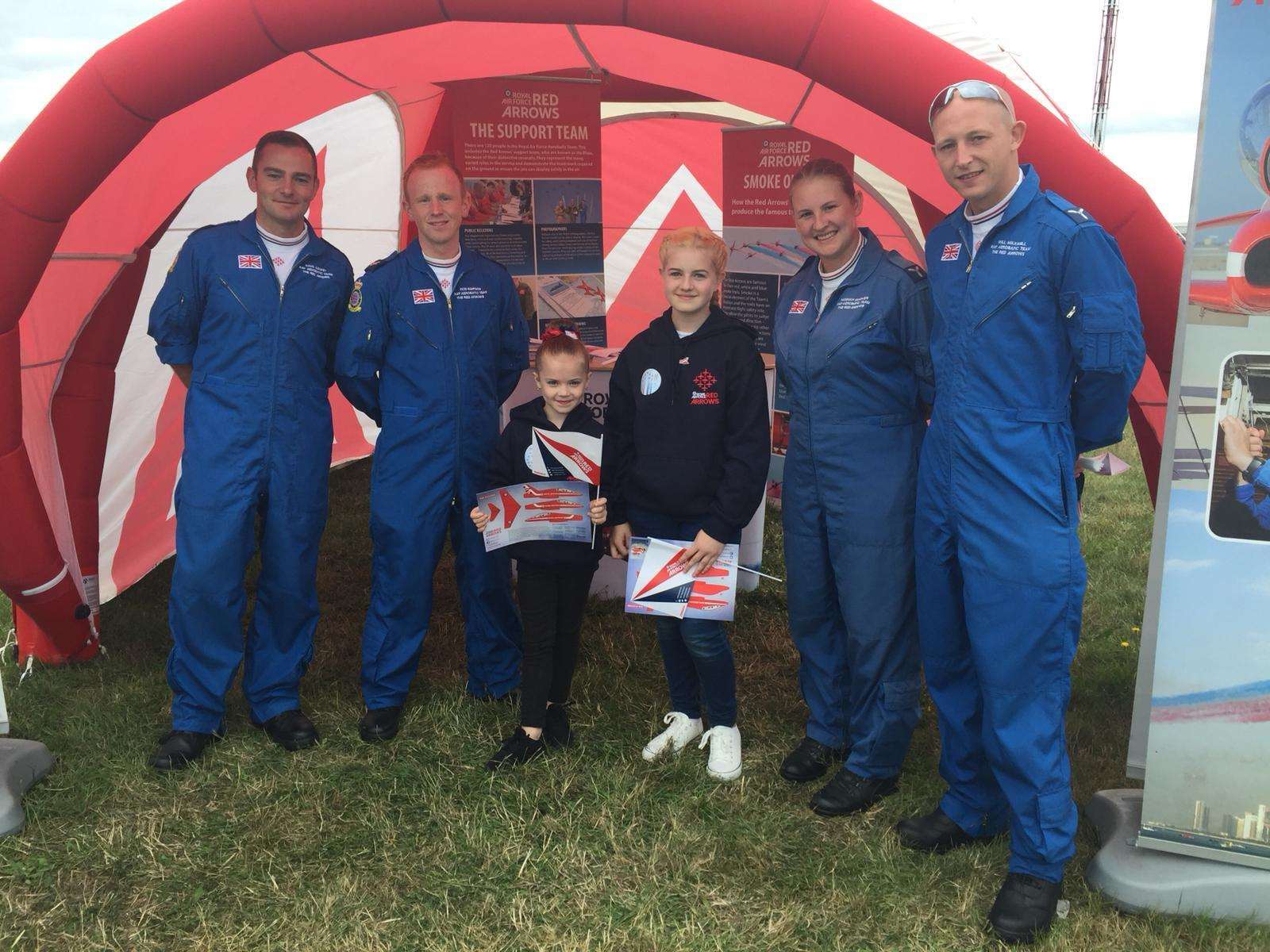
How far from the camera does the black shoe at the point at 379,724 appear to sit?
3377mm

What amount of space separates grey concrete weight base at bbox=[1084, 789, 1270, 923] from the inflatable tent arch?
128 centimetres

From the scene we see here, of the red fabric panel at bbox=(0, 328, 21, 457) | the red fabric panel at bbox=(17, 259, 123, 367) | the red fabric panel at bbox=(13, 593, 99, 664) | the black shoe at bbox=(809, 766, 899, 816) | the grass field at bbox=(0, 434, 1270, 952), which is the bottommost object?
the grass field at bbox=(0, 434, 1270, 952)

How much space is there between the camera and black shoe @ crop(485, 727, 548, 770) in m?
3.18

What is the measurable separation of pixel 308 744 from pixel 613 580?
1819 mm

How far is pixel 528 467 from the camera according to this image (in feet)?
10.2

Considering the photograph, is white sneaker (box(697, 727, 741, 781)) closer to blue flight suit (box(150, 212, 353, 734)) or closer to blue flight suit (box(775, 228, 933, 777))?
blue flight suit (box(775, 228, 933, 777))

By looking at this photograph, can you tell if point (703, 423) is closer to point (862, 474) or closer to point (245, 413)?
point (862, 474)

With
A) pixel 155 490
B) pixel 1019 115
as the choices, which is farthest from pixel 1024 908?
pixel 155 490

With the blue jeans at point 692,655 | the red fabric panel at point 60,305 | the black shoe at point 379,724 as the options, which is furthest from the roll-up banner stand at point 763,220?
the red fabric panel at point 60,305

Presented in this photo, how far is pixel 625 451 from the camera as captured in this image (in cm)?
304

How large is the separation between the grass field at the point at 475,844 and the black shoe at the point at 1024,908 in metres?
0.05

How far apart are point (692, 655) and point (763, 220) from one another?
2.93 m

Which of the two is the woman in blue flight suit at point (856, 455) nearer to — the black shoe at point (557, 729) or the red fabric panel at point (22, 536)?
the black shoe at point (557, 729)

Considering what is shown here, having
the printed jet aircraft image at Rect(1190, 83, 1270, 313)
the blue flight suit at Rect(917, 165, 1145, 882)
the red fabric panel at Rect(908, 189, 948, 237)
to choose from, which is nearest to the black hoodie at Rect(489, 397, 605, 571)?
the blue flight suit at Rect(917, 165, 1145, 882)
